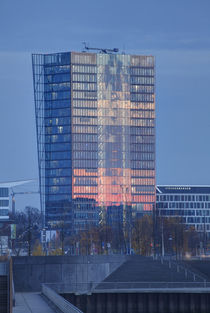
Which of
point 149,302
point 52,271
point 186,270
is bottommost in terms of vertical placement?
point 149,302

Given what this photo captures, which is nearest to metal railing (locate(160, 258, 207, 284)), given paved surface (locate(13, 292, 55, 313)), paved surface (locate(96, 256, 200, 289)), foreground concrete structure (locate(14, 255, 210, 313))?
paved surface (locate(96, 256, 200, 289))

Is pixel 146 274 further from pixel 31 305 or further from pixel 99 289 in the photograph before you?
pixel 31 305

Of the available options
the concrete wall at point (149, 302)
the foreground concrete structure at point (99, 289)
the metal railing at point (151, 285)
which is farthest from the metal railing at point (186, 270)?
the concrete wall at point (149, 302)

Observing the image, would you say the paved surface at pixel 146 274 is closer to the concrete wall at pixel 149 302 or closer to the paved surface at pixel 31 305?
the concrete wall at pixel 149 302

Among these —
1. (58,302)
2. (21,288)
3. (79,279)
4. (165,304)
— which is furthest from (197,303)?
(58,302)

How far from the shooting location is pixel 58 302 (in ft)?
163

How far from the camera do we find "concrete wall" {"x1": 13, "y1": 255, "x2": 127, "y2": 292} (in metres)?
74.7

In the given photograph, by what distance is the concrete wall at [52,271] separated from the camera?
7469cm

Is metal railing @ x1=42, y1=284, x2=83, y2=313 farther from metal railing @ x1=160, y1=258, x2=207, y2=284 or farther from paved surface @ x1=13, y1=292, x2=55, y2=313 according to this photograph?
metal railing @ x1=160, y1=258, x2=207, y2=284

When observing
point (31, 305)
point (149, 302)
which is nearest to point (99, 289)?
point (149, 302)

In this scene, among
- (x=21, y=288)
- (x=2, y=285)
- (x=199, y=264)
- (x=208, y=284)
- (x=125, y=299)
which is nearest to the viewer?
(x=2, y=285)

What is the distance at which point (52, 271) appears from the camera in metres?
77.6

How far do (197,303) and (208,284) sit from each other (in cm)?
461

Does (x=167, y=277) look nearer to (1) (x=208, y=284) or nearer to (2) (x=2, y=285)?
(1) (x=208, y=284)
